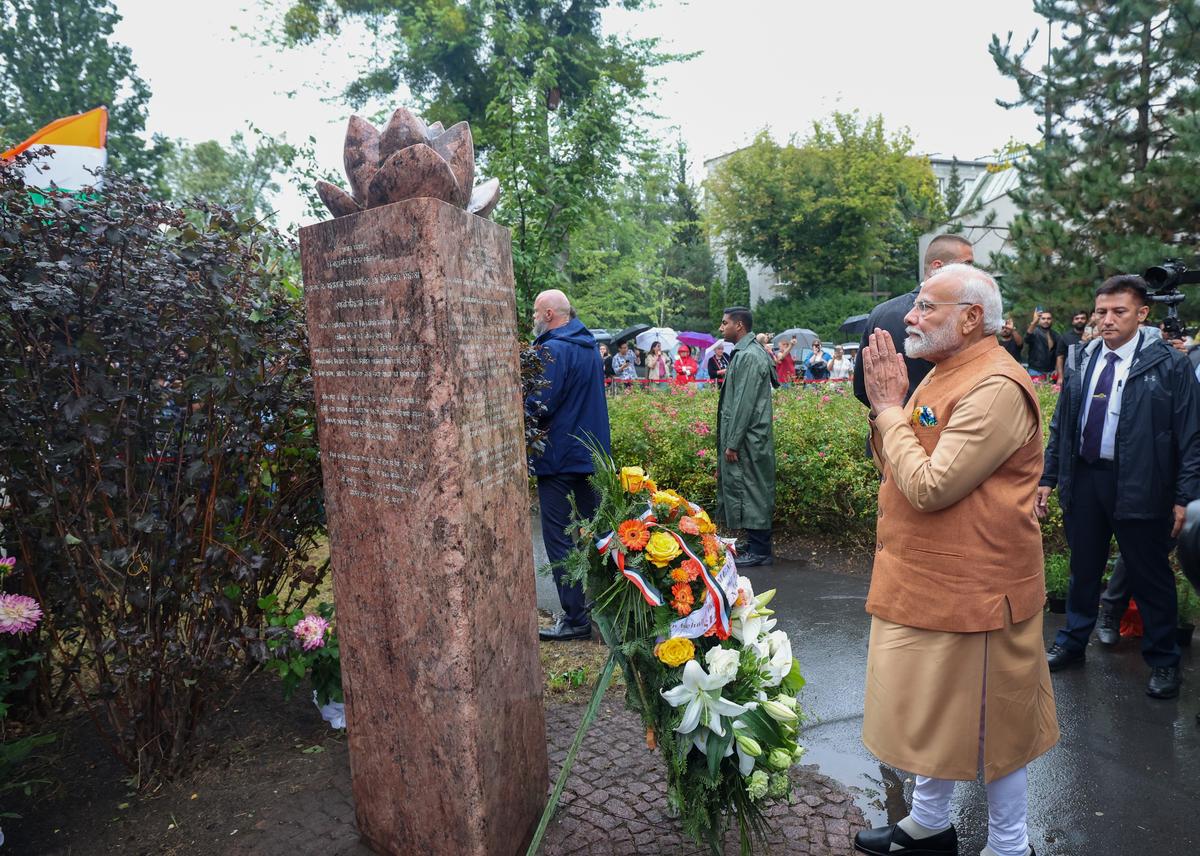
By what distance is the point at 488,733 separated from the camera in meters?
2.48

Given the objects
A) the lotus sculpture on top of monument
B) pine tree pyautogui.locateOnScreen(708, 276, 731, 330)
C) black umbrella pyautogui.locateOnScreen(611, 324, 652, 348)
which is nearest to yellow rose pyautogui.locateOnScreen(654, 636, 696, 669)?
the lotus sculpture on top of monument

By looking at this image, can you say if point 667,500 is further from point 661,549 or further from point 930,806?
point 930,806

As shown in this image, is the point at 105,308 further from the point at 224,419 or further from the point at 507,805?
the point at 507,805

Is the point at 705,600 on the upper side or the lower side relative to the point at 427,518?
lower

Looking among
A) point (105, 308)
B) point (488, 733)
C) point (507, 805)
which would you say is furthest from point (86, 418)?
point (507, 805)

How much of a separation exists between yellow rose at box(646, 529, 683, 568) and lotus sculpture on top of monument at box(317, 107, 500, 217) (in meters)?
1.26

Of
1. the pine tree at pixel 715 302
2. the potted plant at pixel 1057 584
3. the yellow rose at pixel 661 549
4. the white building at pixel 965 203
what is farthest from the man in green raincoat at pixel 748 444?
the pine tree at pixel 715 302

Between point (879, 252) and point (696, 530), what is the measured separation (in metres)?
41.0

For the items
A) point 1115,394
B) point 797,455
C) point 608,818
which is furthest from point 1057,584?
point 608,818

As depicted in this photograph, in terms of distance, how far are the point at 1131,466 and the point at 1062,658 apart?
111 centimetres

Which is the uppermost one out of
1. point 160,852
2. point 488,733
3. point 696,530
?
point 696,530

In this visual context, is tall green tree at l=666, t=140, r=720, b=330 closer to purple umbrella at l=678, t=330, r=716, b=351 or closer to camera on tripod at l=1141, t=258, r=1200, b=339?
purple umbrella at l=678, t=330, r=716, b=351

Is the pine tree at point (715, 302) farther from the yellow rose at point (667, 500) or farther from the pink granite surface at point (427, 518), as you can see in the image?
the pink granite surface at point (427, 518)

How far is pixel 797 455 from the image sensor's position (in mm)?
6926
